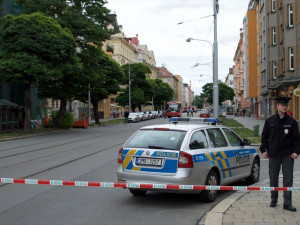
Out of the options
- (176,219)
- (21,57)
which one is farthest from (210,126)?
(21,57)

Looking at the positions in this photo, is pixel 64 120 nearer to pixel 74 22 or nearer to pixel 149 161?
pixel 74 22

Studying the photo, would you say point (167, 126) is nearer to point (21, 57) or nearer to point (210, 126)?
point (210, 126)

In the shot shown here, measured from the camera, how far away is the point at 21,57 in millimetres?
26562

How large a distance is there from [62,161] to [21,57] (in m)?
15.9

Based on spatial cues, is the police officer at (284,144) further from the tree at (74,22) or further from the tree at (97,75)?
the tree at (97,75)

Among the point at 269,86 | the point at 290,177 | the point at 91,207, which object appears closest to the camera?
the point at 290,177

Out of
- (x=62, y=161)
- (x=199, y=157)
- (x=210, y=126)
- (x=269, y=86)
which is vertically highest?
(x=269, y=86)

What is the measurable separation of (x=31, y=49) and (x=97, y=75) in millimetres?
7301

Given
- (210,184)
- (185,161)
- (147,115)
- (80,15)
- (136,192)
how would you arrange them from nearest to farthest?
(185,161), (210,184), (136,192), (80,15), (147,115)

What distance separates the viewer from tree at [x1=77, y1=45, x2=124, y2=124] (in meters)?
33.3

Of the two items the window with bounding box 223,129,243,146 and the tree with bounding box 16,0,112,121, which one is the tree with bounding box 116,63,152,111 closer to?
the tree with bounding box 16,0,112,121

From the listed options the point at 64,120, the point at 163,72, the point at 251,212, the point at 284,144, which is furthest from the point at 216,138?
the point at 163,72

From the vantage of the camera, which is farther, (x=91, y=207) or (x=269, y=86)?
(x=269, y=86)

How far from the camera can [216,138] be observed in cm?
764
